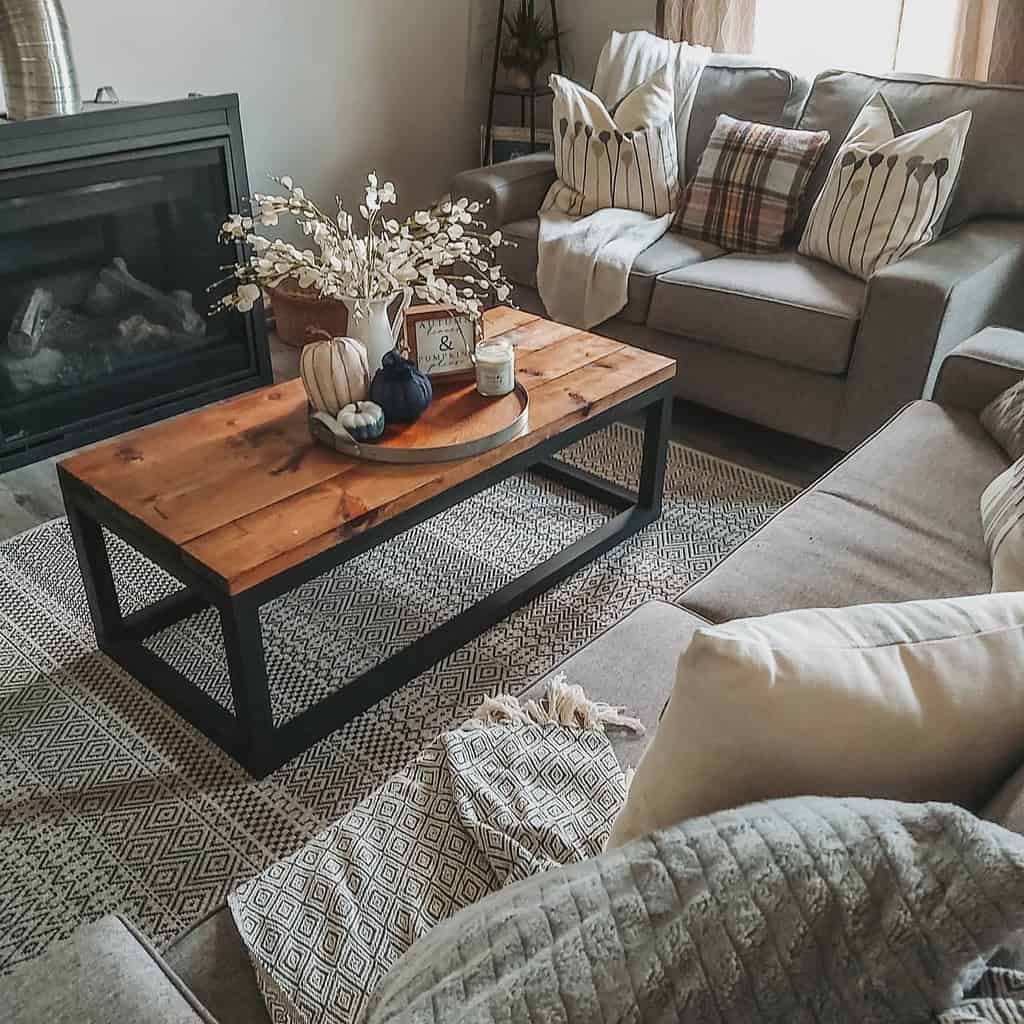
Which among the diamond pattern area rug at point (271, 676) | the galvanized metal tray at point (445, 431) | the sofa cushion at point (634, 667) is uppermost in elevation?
the galvanized metal tray at point (445, 431)

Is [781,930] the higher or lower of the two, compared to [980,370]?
higher

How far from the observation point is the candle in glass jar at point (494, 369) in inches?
83.0

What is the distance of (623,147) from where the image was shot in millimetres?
3205

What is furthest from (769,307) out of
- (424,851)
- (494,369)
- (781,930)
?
(781,930)

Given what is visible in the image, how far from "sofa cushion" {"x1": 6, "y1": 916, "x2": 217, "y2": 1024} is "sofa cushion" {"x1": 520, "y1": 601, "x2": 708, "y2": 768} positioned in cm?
65

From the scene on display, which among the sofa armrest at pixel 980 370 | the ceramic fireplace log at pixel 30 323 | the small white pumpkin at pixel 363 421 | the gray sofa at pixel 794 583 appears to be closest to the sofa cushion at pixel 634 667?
the gray sofa at pixel 794 583

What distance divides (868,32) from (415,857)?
3.15 meters

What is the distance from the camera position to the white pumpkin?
1.97m

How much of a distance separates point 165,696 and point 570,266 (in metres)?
1.73

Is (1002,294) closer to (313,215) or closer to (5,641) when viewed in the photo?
(313,215)

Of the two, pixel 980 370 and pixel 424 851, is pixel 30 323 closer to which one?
pixel 424 851

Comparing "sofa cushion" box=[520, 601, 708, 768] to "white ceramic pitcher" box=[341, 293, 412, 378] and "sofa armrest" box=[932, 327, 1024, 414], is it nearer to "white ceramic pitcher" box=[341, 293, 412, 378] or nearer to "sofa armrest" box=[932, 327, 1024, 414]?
"white ceramic pitcher" box=[341, 293, 412, 378]

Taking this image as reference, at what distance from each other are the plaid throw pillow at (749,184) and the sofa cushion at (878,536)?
3.61 ft

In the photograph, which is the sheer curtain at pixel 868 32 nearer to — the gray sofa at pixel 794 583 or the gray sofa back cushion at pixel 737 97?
the gray sofa back cushion at pixel 737 97
